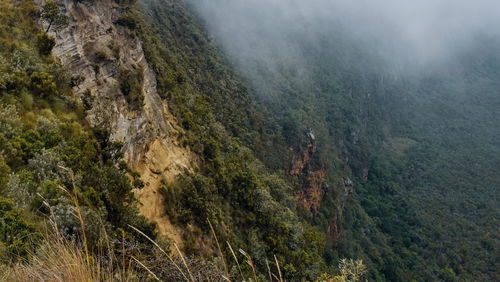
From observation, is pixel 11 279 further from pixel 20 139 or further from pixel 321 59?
pixel 321 59

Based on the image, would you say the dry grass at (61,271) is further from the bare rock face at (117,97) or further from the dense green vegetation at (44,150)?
the bare rock face at (117,97)

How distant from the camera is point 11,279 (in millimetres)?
2779

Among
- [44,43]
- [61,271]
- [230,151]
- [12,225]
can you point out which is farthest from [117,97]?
[230,151]

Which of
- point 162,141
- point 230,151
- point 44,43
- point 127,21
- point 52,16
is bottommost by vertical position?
point 230,151

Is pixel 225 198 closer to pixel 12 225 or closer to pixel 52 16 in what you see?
pixel 52 16

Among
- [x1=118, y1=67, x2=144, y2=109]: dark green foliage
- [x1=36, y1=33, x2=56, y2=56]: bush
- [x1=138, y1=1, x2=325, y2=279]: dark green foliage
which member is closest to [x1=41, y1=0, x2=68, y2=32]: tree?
[x1=36, y1=33, x2=56, y2=56]: bush

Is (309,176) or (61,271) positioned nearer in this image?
(61,271)

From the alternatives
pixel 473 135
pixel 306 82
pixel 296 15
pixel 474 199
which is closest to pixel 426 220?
pixel 474 199

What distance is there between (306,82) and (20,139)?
88171 millimetres

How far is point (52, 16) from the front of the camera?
1273cm

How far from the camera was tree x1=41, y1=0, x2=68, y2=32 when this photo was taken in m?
12.6

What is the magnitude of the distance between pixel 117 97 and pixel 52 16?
3610 millimetres

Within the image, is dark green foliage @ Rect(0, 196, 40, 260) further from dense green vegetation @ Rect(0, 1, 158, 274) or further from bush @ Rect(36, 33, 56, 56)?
bush @ Rect(36, 33, 56, 56)

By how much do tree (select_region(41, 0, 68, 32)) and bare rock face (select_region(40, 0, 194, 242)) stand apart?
282 mm
